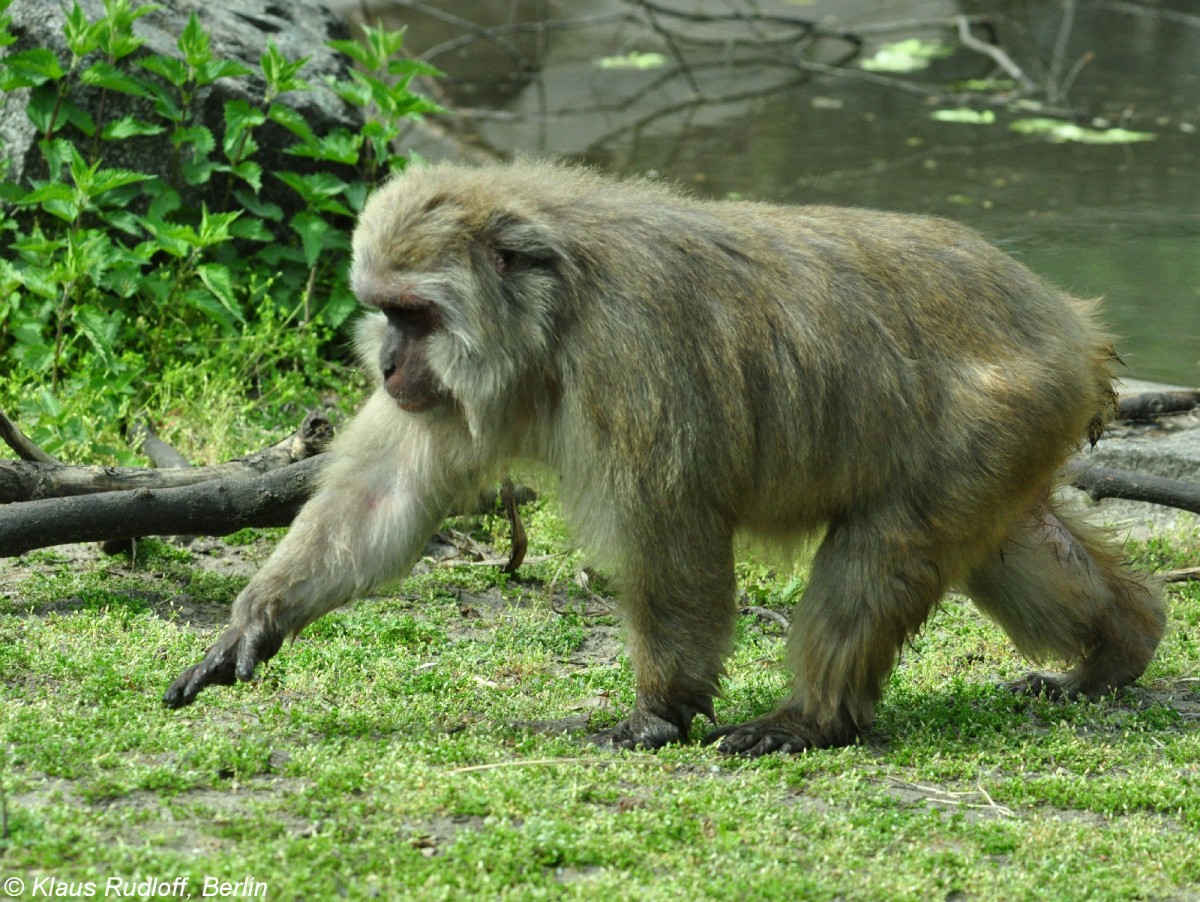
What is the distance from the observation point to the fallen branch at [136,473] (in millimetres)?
5801

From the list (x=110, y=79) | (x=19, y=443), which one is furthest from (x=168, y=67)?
(x=19, y=443)

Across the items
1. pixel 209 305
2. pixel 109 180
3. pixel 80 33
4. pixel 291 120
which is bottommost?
Answer: pixel 209 305

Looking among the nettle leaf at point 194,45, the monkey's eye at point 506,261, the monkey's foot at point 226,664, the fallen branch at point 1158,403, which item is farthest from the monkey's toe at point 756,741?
the nettle leaf at point 194,45

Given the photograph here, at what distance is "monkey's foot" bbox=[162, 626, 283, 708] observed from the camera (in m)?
4.56

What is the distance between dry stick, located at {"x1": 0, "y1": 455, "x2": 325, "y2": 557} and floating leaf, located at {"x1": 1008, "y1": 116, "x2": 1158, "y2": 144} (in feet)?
31.5

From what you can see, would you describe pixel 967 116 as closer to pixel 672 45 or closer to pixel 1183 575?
pixel 672 45

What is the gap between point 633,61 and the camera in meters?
15.9

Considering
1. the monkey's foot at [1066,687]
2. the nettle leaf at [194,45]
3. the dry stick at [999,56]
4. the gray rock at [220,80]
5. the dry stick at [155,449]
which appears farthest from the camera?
the dry stick at [999,56]

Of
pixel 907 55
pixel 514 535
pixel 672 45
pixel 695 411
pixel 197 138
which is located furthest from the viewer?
pixel 907 55

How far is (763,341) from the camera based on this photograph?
186 inches

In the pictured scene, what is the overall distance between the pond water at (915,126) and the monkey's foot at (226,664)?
6.07 meters

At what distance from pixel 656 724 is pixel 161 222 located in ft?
15.0

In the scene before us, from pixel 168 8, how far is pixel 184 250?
2.05 meters

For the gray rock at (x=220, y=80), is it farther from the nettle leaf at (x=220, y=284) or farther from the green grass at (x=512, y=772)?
the green grass at (x=512, y=772)
